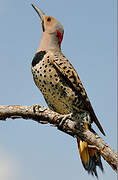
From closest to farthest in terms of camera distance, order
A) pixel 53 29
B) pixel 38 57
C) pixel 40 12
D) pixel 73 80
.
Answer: pixel 73 80, pixel 38 57, pixel 53 29, pixel 40 12

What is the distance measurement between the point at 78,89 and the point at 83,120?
50cm

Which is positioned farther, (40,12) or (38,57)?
(40,12)

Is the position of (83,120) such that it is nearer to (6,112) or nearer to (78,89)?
(78,89)

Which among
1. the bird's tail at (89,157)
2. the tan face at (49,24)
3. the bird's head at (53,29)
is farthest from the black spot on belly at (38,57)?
the bird's tail at (89,157)

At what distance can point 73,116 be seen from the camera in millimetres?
4742

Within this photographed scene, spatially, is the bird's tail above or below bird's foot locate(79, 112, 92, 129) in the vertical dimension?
below

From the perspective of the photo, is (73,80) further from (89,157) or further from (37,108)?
(89,157)

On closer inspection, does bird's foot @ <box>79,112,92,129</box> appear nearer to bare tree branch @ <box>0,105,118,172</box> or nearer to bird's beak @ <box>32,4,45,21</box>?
bare tree branch @ <box>0,105,118,172</box>

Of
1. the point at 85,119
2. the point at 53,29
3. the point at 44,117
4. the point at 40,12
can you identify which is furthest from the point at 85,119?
the point at 40,12

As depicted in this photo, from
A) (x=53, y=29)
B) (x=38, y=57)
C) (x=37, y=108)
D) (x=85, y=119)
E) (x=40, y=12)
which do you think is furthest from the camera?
(x=40, y=12)

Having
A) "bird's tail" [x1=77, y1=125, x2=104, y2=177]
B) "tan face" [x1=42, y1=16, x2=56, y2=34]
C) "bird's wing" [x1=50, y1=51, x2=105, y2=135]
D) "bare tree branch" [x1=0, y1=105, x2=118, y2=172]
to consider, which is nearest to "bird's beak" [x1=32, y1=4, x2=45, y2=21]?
"tan face" [x1=42, y1=16, x2=56, y2=34]

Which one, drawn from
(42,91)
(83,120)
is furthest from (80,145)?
(42,91)

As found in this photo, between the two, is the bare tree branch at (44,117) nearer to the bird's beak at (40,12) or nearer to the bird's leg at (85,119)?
the bird's leg at (85,119)

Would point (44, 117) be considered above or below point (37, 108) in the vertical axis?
below
